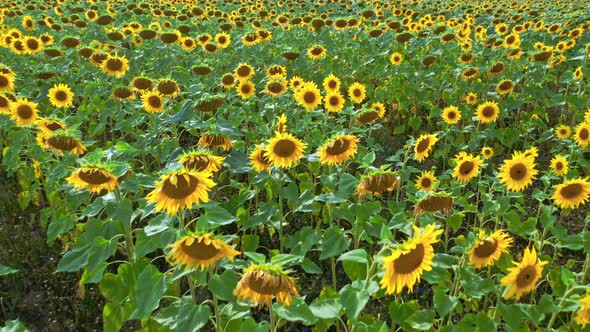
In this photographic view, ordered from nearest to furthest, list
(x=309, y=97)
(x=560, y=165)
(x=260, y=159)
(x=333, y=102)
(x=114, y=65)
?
(x=260, y=159), (x=560, y=165), (x=309, y=97), (x=333, y=102), (x=114, y=65)

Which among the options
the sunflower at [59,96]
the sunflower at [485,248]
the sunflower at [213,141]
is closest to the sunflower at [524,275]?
the sunflower at [485,248]

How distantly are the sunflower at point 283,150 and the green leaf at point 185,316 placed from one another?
3.94 feet

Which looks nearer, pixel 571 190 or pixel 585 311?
pixel 585 311

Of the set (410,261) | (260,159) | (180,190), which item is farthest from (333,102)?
(410,261)

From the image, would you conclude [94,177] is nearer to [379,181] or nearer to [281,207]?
[281,207]

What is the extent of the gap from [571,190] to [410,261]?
6.89ft

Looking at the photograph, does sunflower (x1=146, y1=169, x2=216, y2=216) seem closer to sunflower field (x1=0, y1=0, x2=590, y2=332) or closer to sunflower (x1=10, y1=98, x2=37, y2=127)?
sunflower field (x1=0, y1=0, x2=590, y2=332)

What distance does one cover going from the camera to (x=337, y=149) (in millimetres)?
3193

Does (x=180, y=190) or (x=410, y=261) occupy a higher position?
(x=180, y=190)

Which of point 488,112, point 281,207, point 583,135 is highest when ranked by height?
point 281,207

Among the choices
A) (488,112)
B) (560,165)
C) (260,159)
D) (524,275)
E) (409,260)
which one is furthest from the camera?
(488,112)

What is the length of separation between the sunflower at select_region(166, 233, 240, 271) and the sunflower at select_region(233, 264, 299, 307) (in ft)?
0.49

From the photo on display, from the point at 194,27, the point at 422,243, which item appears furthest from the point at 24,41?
the point at 422,243

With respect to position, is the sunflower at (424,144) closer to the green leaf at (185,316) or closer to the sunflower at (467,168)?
the sunflower at (467,168)
